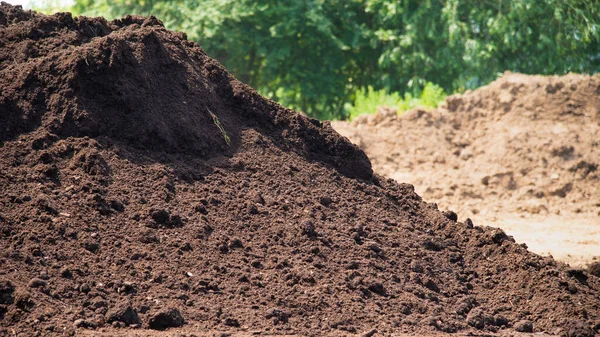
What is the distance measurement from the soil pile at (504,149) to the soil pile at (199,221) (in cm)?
501

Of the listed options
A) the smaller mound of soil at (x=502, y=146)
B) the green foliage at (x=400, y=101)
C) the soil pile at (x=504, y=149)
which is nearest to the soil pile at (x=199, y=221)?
the soil pile at (x=504, y=149)

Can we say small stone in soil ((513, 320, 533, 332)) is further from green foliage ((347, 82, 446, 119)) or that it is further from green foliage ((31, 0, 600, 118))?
green foliage ((31, 0, 600, 118))

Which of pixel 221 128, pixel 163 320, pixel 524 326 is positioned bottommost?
pixel 163 320

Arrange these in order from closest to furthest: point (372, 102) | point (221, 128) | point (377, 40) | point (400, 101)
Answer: point (221, 128) < point (400, 101) < point (372, 102) < point (377, 40)

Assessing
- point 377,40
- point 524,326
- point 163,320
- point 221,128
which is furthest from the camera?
point 377,40

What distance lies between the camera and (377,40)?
19.3 meters

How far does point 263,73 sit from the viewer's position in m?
21.0

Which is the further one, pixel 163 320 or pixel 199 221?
pixel 199 221

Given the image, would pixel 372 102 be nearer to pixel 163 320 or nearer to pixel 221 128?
pixel 221 128

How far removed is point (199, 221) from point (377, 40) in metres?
15.1

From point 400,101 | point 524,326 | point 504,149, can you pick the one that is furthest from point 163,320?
point 400,101

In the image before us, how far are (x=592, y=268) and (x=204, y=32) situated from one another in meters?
14.3

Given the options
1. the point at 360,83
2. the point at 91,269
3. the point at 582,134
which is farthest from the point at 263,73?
the point at 91,269

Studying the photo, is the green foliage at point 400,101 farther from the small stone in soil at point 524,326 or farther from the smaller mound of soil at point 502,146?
the small stone in soil at point 524,326
